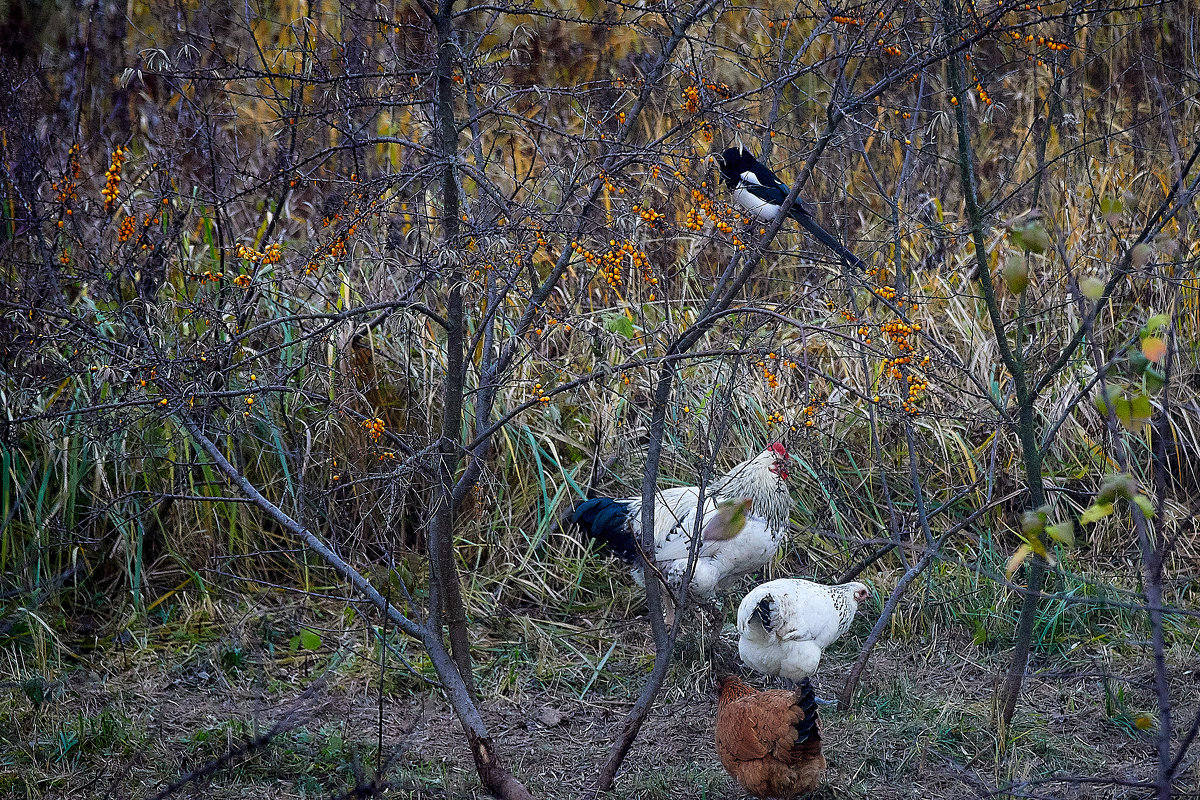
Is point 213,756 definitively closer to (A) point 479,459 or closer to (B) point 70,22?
(A) point 479,459

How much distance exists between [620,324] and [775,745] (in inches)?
110

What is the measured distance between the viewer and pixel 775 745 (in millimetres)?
3088

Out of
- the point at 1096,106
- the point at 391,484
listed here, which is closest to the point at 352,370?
the point at 391,484

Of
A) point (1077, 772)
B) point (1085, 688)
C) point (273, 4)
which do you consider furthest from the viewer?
point (273, 4)

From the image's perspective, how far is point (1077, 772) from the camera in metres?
3.36

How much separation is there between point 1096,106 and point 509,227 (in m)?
5.42

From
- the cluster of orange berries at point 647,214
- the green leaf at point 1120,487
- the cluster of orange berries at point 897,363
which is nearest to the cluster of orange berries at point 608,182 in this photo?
the cluster of orange berries at point 647,214

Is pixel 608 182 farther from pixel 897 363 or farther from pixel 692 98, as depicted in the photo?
pixel 897 363

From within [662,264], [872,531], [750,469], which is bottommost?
[872,531]

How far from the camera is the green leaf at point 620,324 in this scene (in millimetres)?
5355

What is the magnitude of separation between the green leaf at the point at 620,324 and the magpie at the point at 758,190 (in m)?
0.90

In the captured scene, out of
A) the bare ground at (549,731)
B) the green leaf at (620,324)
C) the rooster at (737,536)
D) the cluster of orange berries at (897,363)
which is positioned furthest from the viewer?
the green leaf at (620,324)

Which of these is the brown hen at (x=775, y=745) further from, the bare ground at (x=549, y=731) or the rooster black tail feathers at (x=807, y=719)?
the bare ground at (x=549, y=731)

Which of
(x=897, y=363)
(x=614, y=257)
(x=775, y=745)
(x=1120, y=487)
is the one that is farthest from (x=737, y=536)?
(x=1120, y=487)
